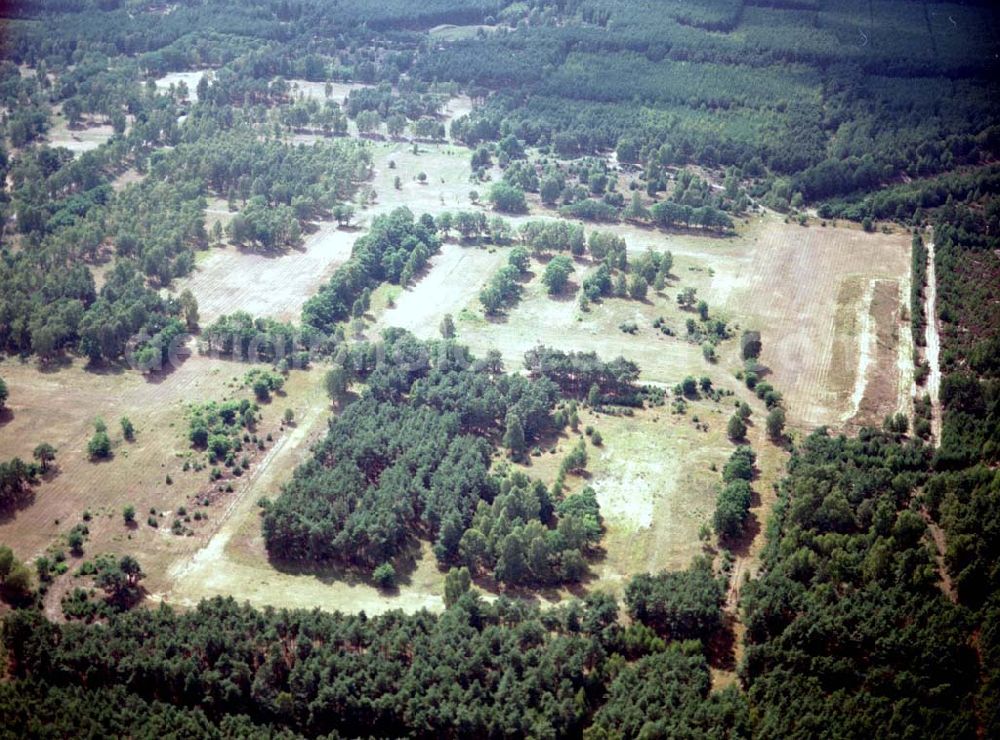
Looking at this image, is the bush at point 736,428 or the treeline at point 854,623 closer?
the treeline at point 854,623

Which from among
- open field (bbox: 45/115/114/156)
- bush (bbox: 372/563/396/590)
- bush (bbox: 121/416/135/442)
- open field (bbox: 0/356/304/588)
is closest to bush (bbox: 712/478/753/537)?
bush (bbox: 372/563/396/590)

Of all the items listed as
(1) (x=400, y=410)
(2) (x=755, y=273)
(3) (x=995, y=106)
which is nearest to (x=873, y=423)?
(2) (x=755, y=273)

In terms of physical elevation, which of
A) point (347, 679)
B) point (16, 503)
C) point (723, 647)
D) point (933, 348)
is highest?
point (933, 348)

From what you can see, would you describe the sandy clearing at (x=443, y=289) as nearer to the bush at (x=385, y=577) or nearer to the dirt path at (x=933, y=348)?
the bush at (x=385, y=577)

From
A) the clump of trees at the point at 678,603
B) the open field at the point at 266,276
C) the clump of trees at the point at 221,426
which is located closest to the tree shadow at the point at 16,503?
the clump of trees at the point at 221,426

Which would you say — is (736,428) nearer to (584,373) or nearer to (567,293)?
(584,373)

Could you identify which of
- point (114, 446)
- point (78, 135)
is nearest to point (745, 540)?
point (114, 446)

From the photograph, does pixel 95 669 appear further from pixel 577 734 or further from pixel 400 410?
pixel 400 410
